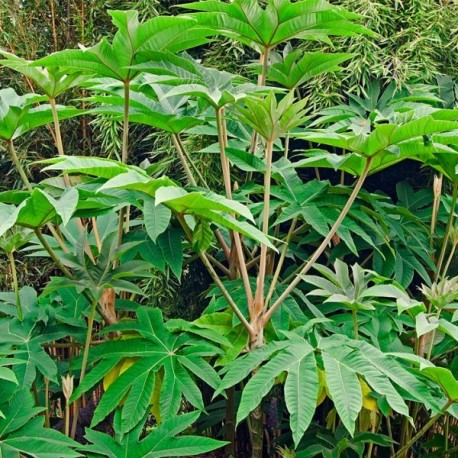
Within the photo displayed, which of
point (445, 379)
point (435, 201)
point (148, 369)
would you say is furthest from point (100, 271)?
point (435, 201)

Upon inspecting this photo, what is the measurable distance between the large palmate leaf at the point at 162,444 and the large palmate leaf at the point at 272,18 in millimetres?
798

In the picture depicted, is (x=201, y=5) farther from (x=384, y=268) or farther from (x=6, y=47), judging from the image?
(x=6, y=47)

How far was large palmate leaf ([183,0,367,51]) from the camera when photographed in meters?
1.41

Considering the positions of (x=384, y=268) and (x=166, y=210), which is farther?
(x=384, y=268)

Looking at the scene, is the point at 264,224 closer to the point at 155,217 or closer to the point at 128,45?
the point at 155,217

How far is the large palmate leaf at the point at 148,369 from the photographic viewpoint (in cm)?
132

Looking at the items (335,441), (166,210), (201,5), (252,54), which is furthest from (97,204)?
(252,54)

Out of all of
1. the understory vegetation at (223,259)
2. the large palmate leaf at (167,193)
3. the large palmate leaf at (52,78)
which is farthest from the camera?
the large palmate leaf at (52,78)

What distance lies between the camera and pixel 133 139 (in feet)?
8.20

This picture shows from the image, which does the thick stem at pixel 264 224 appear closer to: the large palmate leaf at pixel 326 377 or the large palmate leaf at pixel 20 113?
the large palmate leaf at pixel 326 377

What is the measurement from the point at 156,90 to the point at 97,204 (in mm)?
316

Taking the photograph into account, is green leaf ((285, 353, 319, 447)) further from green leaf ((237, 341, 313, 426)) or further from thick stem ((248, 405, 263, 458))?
thick stem ((248, 405, 263, 458))

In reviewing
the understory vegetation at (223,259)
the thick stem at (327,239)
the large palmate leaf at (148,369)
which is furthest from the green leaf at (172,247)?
the thick stem at (327,239)

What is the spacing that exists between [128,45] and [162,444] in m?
0.78
